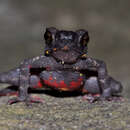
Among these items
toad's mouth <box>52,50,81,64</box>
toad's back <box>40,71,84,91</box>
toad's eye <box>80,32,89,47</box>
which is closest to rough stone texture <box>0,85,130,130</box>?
toad's back <box>40,71,84,91</box>

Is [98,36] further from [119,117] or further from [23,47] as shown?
[119,117]

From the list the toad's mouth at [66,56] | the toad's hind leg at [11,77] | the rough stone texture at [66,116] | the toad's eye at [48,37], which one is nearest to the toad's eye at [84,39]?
the toad's mouth at [66,56]

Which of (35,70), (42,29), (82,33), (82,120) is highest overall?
(42,29)

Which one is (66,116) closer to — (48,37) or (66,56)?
(66,56)

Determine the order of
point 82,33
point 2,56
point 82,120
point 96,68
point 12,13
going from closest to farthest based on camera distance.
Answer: point 82,120
point 82,33
point 96,68
point 2,56
point 12,13

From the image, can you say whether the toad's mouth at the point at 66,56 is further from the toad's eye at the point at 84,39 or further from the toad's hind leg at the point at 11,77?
the toad's hind leg at the point at 11,77

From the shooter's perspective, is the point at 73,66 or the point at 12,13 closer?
the point at 73,66

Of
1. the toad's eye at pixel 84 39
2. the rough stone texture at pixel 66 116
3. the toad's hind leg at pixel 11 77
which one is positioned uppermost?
the toad's eye at pixel 84 39

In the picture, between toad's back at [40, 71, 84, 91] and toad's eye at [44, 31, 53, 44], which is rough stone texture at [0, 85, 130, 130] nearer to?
toad's back at [40, 71, 84, 91]

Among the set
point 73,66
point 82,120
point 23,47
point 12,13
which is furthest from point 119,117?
point 12,13
